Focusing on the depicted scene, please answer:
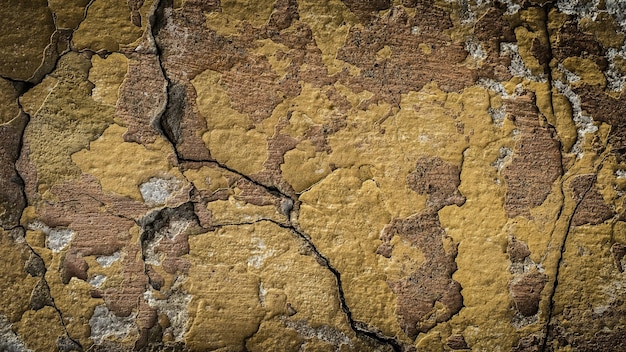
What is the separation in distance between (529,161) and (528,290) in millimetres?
388

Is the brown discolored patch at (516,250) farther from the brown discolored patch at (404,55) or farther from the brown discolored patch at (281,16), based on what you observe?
the brown discolored patch at (281,16)

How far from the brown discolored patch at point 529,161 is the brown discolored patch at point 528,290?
0.19 m

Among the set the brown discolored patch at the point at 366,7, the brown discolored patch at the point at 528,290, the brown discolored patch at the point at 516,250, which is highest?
the brown discolored patch at the point at 366,7

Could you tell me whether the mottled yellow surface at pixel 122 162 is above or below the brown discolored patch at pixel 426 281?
above

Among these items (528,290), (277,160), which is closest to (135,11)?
(277,160)

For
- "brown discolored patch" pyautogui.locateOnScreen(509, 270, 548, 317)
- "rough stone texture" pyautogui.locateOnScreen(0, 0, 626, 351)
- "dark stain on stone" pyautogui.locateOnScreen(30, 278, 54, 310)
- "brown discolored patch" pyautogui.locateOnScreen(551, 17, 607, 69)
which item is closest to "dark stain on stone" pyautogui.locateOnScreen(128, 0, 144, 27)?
"rough stone texture" pyautogui.locateOnScreen(0, 0, 626, 351)

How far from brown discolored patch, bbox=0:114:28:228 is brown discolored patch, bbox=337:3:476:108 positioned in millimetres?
978

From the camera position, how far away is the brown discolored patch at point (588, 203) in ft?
5.43

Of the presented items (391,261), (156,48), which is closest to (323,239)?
(391,261)

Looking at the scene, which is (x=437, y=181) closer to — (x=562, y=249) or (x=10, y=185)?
(x=562, y=249)

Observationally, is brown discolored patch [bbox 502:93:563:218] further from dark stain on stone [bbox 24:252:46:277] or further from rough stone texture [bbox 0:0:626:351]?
dark stain on stone [bbox 24:252:46:277]

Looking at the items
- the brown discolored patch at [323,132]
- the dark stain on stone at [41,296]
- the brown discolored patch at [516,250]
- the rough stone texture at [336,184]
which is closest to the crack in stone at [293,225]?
the rough stone texture at [336,184]

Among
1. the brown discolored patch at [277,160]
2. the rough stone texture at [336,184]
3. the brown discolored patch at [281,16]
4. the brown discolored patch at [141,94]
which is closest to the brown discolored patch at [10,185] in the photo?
the rough stone texture at [336,184]

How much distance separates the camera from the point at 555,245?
1.67m
